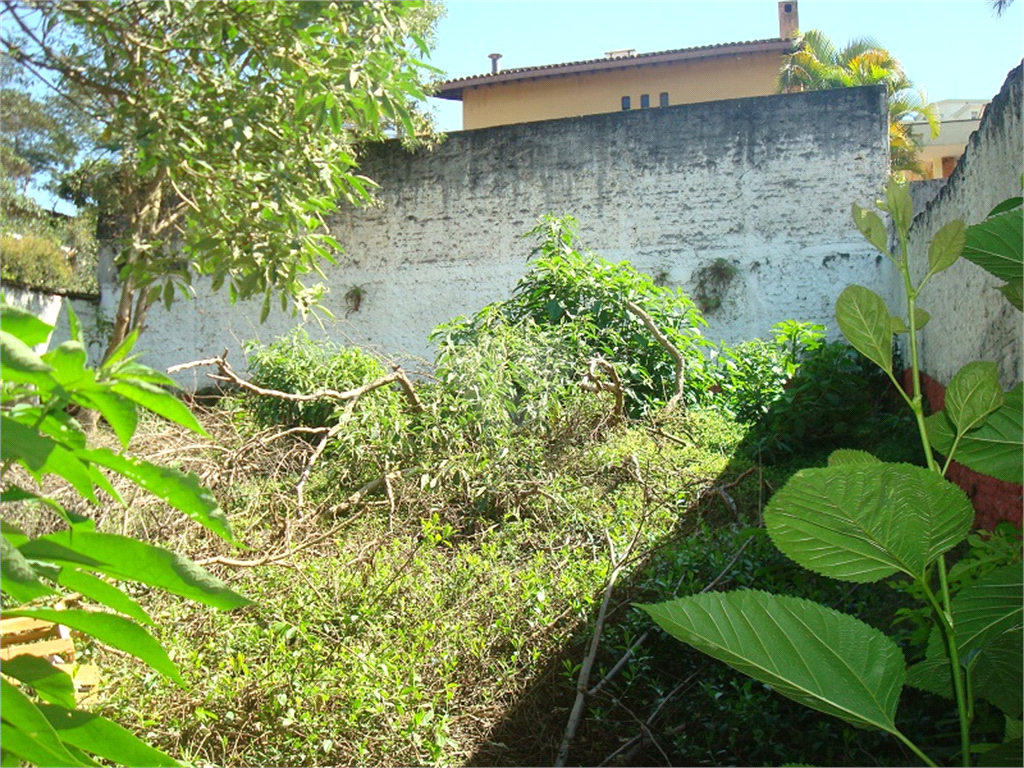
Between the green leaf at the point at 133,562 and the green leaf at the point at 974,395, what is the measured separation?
114cm

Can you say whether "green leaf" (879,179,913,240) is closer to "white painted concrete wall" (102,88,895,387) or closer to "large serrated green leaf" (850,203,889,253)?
"large serrated green leaf" (850,203,889,253)

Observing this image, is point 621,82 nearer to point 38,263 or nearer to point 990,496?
point 38,263

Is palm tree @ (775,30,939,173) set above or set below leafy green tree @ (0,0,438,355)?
above

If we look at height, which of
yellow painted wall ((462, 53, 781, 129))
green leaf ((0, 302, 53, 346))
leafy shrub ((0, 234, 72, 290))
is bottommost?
green leaf ((0, 302, 53, 346))

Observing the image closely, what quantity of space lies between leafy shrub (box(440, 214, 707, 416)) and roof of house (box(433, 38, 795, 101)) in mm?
9995

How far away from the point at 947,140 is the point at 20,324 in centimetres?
2296

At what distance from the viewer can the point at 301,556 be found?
4465mm

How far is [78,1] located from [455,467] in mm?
3062

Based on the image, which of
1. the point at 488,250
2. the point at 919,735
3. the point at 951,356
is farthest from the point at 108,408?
the point at 488,250

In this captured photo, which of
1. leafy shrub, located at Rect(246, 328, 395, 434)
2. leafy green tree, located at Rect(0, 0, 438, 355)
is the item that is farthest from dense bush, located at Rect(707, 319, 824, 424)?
leafy green tree, located at Rect(0, 0, 438, 355)

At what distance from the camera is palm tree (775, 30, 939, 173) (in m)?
16.0

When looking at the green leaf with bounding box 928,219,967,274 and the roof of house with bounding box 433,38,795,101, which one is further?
the roof of house with bounding box 433,38,795,101

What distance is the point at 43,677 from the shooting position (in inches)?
34.1

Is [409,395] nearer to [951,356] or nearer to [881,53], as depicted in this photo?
[951,356]
